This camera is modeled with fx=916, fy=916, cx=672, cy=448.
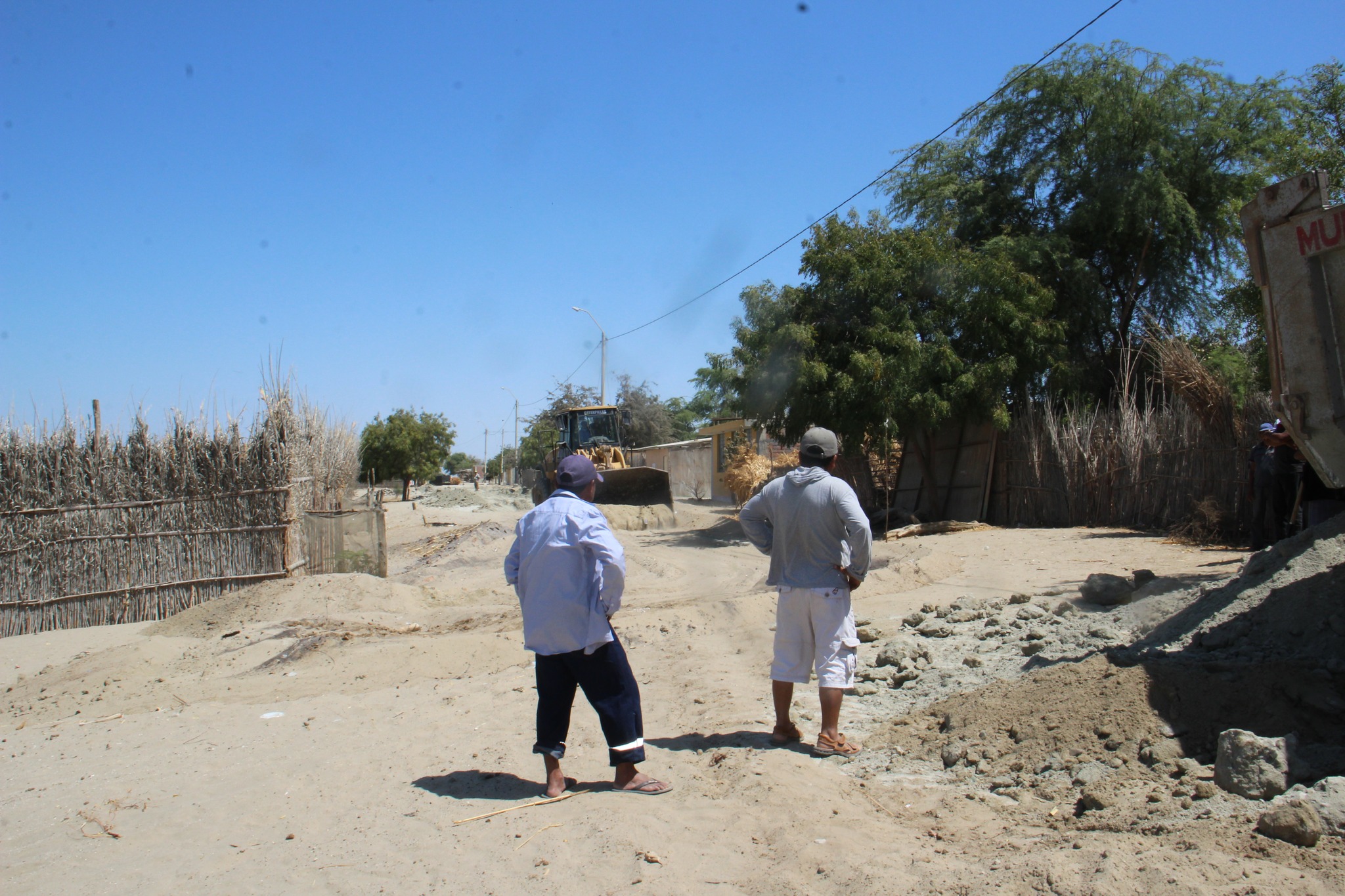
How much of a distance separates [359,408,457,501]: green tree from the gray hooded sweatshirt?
4279 cm

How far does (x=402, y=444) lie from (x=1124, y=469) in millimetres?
38790

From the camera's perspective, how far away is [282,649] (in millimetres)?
8250

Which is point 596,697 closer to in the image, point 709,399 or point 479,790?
Result: point 479,790

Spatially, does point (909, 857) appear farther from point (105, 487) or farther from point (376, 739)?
point (105, 487)

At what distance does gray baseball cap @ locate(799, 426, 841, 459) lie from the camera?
454 centimetres

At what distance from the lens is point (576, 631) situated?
3.96 m

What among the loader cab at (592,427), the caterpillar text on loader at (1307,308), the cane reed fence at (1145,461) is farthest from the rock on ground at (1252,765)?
the loader cab at (592,427)

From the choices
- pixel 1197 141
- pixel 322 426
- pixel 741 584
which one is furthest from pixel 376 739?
pixel 1197 141

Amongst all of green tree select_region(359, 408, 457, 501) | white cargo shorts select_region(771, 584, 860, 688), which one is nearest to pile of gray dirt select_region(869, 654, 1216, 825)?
white cargo shorts select_region(771, 584, 860, 688)

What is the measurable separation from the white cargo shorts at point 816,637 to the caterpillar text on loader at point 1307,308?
225 cm

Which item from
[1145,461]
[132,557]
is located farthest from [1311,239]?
[132,557]

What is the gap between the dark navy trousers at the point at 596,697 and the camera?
402 centimetres

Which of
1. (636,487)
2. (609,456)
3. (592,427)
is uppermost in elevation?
(592,427)

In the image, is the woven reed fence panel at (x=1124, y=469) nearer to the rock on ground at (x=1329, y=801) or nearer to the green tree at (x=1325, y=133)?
the green tree at (x=1325, y=133)
